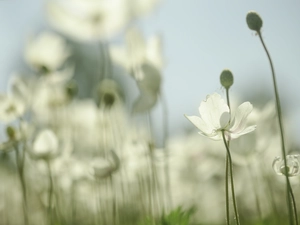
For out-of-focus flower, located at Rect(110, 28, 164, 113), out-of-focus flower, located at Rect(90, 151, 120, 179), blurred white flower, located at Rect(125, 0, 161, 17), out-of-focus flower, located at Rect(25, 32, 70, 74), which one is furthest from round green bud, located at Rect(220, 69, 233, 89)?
out-of-focus flower, located at Rect(25, 32, 70, 74)

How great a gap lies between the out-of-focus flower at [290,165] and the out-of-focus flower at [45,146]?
999 millimetres

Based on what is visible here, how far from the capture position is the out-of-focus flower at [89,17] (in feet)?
7.19

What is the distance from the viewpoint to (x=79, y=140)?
133 inches

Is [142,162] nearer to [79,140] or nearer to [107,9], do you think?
[107,9]

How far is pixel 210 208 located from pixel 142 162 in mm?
1204

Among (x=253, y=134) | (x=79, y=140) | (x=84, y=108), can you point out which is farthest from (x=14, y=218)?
(x=253, y=134)

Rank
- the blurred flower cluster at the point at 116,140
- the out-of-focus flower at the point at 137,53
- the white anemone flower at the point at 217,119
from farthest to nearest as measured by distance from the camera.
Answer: the out-of-focus flower at the point at 137,53, the blurred flower cluster at the point at 116,140, the white anemone flower at the point at 217,119

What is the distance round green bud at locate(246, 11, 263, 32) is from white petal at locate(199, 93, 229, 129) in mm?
203

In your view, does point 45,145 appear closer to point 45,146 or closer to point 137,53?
point 45,146

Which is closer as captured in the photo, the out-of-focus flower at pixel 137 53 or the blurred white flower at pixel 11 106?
the out-of-focus flower at pixel 137 53

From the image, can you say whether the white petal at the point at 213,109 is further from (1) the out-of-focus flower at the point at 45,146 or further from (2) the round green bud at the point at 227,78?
(1) the out-of-focus flower at the point at 45,146

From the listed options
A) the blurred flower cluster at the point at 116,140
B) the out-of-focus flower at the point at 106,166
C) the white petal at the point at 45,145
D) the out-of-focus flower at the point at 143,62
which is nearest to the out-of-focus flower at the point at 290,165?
the blurred flower cluster at the point at 116,140

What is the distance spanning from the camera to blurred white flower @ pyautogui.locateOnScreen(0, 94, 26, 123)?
181cm

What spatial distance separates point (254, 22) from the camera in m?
1.06
